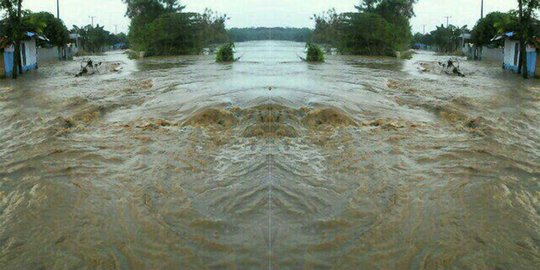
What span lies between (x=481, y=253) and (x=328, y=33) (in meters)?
70.9

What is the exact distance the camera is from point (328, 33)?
241ft

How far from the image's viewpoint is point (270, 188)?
6.14 m

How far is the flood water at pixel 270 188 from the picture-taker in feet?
15.4

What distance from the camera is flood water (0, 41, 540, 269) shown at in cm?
468

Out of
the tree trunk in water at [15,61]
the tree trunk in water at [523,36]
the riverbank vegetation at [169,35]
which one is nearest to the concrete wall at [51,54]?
the riverbank vegetation at [169,35]

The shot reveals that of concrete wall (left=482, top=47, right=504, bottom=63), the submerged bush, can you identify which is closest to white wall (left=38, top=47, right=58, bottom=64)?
the submerged bush

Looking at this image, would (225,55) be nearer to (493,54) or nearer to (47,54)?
(47,54)

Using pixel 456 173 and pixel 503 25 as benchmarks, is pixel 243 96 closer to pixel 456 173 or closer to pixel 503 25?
pixel 456 173

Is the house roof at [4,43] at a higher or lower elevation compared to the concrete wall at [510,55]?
higher

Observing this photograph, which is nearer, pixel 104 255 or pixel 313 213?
pixel 104 255

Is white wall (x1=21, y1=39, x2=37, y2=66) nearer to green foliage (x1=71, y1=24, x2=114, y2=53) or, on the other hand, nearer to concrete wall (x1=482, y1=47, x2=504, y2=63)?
green foliage (x1=71, y1=24, x2=114, y2=53)

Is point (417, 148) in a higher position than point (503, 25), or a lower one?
lower

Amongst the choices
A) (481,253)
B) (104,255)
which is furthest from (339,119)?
(104,255)

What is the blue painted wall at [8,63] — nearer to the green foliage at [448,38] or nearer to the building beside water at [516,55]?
the building beside water at [516,55]
